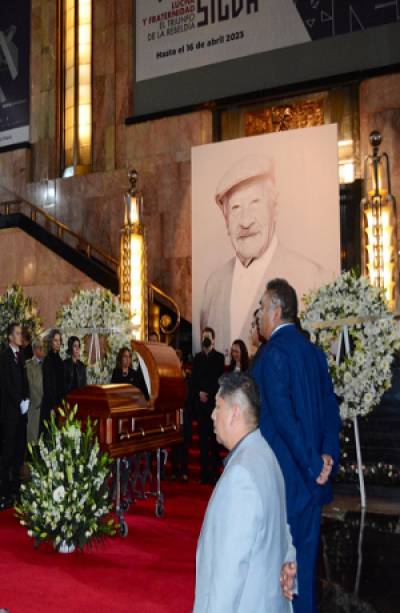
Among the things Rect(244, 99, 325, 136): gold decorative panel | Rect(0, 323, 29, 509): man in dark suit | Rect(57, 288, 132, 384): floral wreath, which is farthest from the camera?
Rect(244, 99, 325, 136): gold decorative panel

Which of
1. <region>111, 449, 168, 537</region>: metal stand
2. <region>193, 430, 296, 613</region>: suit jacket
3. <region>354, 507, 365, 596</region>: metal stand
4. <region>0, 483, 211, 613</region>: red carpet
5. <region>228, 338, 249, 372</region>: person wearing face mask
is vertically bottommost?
<region>0, 483, 211, 613</region>: red carpet

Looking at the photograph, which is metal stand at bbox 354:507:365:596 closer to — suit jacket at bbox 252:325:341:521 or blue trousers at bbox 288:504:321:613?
blue trousers at bbox 288:504:321:613

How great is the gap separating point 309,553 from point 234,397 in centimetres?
132

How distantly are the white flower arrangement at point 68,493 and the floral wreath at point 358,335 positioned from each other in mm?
2494

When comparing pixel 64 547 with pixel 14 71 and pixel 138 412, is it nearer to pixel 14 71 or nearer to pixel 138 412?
pixel 138 412

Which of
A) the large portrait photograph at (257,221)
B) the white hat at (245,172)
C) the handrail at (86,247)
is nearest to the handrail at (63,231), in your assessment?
the handrail at (86,247)

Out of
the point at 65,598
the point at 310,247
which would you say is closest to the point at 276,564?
the point at 65,598

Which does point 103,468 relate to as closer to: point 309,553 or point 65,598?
point 65,598

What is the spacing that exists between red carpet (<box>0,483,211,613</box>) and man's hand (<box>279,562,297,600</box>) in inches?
75.4

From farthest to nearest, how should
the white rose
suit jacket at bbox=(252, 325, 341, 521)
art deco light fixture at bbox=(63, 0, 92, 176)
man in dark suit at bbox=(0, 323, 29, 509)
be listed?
art deco light fixture at bbox=(63, 0, 92, 176) → man in dark suit at bbox=(0, 323, 29, 509) → the white rose → suit jacket at bbox=(252, 325, 341, 521)

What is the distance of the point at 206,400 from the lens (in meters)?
8.19

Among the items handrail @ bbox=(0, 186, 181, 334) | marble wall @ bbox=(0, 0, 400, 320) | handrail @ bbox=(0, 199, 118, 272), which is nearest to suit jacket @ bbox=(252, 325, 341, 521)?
handrail @ bbox=(0, 186, 181, 334)

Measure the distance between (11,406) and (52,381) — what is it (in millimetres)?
823

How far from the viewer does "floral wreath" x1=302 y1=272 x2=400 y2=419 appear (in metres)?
6.67
